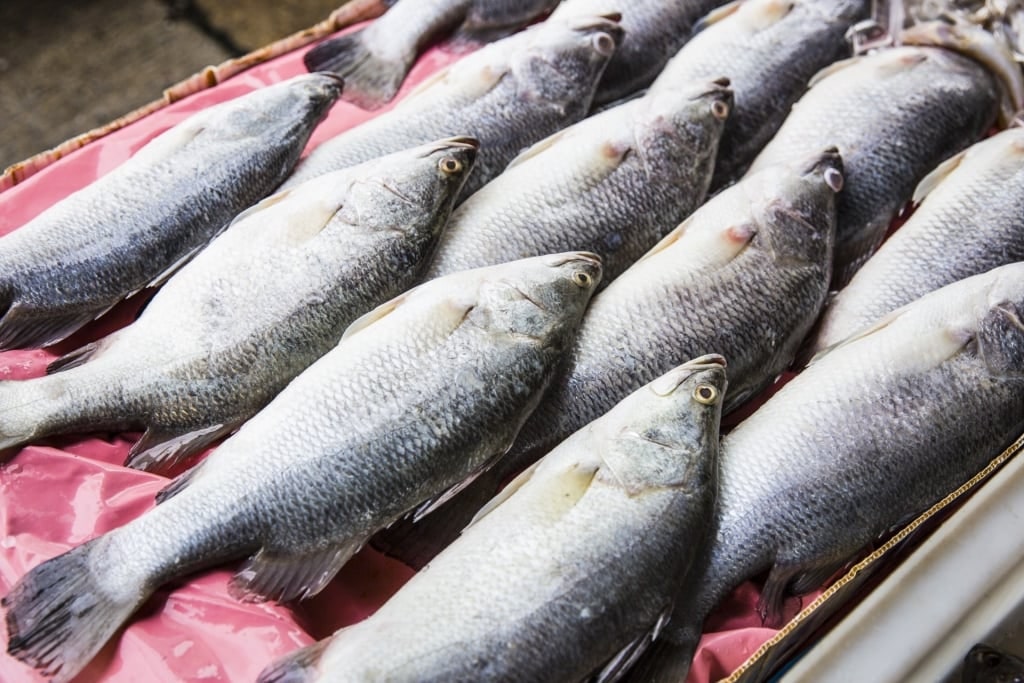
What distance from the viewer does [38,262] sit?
180 centimetres

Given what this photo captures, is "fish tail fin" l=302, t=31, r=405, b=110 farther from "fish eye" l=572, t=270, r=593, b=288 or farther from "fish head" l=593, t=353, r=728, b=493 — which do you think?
"fish head" l=593, t=353, r=728, b=493

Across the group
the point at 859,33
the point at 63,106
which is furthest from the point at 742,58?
the point at 63,106

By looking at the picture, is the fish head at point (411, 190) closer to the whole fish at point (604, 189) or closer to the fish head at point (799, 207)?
the whole fish at point (604, 189)

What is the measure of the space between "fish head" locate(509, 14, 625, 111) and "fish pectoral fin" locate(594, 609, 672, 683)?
121 centimetres

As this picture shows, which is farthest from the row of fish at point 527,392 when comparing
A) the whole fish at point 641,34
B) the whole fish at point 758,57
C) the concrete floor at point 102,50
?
the concrete floor at point 102,50

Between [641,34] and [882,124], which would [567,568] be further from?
[641,34]

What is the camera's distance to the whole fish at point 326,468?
57.0 inches

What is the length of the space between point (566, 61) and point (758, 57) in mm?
510

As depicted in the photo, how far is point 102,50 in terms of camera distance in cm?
382

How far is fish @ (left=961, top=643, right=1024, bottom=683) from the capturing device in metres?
1.57

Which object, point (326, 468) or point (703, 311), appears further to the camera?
point (703, 311)

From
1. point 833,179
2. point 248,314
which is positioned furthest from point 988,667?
point 248,314

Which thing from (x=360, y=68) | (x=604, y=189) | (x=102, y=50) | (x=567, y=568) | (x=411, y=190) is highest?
(x=102, y=50)

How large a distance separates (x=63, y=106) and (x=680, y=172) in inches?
108
